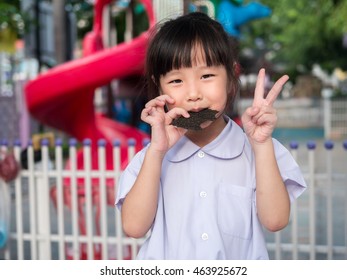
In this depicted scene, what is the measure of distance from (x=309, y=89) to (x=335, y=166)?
42.8 ft

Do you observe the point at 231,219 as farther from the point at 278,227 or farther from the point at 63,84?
the point at 63,84

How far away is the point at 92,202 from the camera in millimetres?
3820

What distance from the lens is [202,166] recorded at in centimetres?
145

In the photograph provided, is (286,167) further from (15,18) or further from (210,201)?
(15,18)

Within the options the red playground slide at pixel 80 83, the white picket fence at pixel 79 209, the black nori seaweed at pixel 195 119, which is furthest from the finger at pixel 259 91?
the red playground slide at pixel 80 83

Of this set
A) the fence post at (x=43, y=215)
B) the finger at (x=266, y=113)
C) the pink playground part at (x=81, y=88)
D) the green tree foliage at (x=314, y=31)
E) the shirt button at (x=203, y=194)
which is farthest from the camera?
the green tree foliage at (x=314, y=31)

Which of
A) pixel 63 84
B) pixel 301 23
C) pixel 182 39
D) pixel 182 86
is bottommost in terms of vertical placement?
pixel 182 86

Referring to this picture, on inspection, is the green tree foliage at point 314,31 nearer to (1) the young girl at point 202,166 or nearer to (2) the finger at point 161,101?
(1) the young girl at point 202,166

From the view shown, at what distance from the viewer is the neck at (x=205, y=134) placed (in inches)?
58.4

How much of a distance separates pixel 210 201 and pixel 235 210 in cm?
7

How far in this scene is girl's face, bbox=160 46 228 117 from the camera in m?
1.35

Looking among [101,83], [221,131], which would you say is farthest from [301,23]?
[221,131]

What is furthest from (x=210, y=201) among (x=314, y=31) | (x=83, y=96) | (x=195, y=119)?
(x=314, y=31)

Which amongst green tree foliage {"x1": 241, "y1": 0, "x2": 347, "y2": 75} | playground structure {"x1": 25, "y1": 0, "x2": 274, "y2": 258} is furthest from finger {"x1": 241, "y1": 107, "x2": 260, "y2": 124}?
green tree foliage {"x1": 241, "y1": 0, "x2": 347, "y2": 75}
